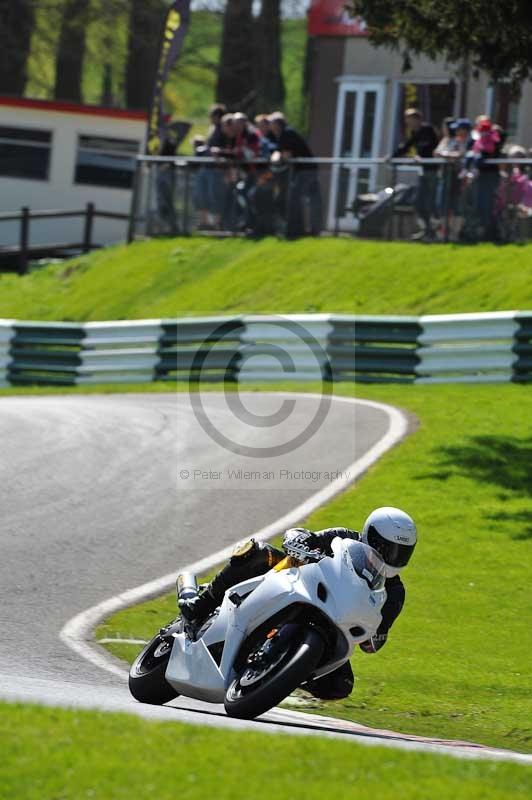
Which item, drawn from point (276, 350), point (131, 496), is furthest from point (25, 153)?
point (131, 496)

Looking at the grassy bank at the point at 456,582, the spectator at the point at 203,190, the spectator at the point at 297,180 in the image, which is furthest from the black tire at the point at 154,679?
the spectator at the point at 203,190

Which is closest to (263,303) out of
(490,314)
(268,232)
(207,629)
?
(268,232)

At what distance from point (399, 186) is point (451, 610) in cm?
1301

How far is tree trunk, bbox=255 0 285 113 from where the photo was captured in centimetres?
4500

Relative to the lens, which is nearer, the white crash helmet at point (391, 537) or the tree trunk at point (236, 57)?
the white crash helmet at point (391, 537)

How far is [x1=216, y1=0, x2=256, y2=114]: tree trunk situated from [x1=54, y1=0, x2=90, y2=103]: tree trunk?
6729mm

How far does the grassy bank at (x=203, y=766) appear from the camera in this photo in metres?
4.96

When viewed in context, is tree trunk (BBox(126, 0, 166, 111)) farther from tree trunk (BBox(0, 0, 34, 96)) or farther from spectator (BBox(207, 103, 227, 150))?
spectator (BBox(207, 103, 227, 150))

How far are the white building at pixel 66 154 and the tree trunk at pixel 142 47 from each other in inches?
373

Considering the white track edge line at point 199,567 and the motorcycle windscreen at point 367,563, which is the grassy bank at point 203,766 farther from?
the white track edge line at point 199,567

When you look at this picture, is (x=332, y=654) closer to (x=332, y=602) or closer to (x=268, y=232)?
(x=332, y=602)

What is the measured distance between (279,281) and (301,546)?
1683cm

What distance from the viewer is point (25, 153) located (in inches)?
1401

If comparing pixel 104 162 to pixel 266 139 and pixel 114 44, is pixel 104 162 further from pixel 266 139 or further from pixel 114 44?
pixel 114 44
